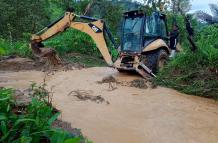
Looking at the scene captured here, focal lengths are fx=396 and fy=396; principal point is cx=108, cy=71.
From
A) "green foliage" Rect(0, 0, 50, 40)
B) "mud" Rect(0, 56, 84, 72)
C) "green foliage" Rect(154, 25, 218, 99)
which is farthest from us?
"green foliage" Rect(0, 0, 50, 40)

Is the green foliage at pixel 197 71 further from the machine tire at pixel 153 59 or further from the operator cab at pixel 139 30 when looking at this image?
the operator cab at pixel 139 30

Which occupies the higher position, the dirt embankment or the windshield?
the windshield

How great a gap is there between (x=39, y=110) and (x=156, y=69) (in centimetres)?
802

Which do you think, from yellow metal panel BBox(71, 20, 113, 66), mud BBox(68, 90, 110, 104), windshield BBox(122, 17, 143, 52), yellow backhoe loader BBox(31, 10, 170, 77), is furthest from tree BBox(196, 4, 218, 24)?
mud BBox(68, 90, 110, 104)

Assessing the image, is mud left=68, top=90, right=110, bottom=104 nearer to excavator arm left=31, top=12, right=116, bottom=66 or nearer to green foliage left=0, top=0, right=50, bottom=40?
excavator arm left=31, top=12, right=116, bottom=66

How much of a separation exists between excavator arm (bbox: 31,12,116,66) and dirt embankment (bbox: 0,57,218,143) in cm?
119

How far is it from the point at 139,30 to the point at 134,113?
4796 millimetres

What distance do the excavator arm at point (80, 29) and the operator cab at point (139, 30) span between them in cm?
57

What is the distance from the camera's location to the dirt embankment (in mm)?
6215

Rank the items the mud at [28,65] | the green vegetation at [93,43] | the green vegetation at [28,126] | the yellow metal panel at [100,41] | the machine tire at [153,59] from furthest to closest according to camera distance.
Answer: the mud at [28,65], the yellow metal panel at [100,41], the machine tire at [153,59], the green vegetation at [93,43], the green vegetation at [28,126]

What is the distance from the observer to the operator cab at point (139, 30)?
11.8 m

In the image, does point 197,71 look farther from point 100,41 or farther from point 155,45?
point 100,41

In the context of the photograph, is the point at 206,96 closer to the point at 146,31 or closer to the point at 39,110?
the point at 146,31

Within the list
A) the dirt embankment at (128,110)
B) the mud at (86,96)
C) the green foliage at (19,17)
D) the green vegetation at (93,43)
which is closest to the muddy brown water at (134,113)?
the dirt embankment at (128,110)
